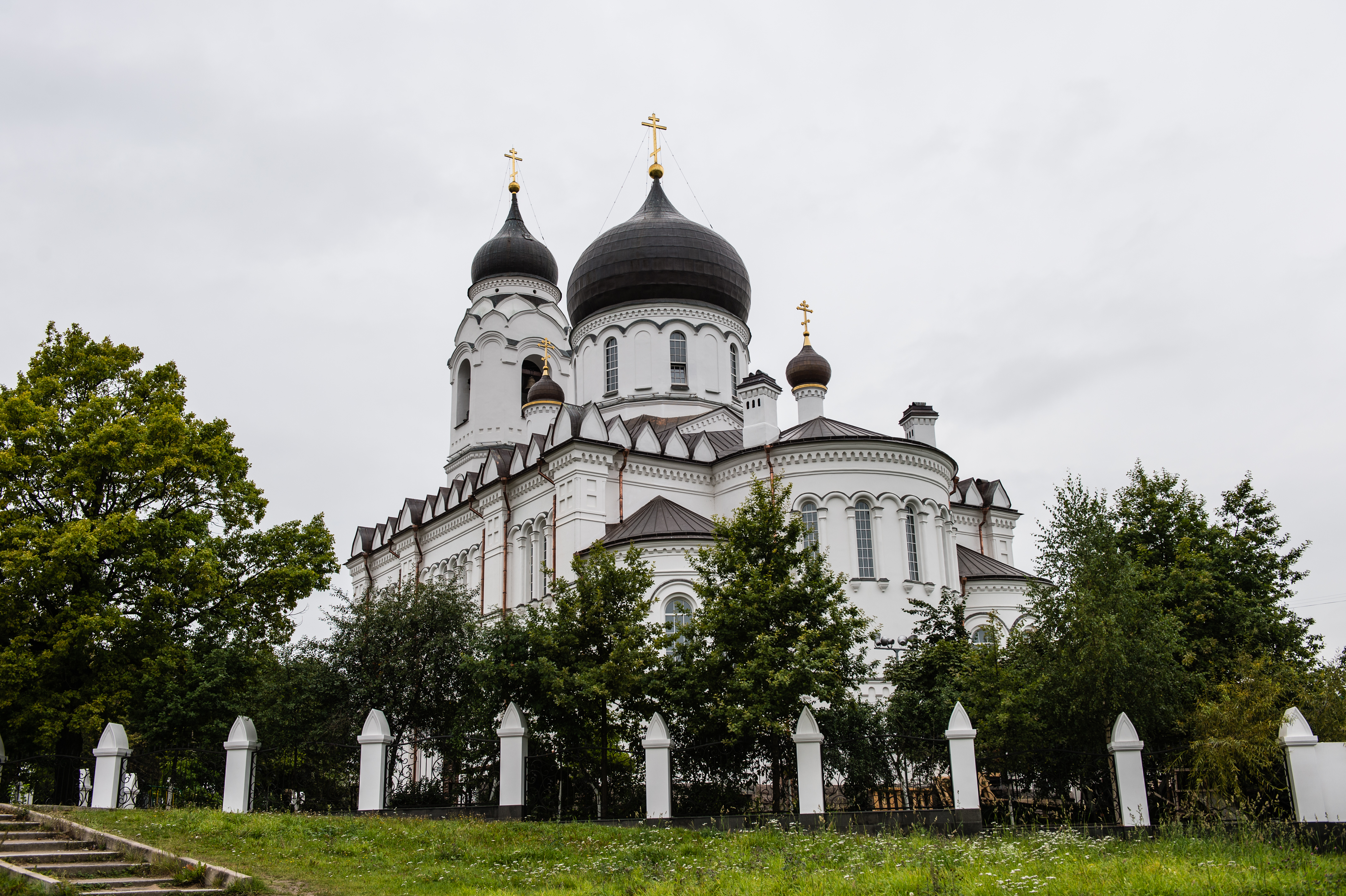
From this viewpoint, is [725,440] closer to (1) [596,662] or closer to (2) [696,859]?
(1) [596,662]

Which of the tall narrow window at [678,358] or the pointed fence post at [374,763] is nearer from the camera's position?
the pointed fence post at [374,763]

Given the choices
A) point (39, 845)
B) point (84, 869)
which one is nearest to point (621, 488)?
point (39, 845)

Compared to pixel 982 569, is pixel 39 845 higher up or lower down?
lower down

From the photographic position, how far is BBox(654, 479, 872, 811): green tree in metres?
15.6

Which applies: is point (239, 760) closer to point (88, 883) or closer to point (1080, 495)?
point (88, 883)

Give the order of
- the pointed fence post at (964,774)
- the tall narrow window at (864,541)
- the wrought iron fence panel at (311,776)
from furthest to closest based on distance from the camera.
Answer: the tall narrow window at (864,541) → the wrought iron fence panel at (311,776) → the pointed fence post at (964,774)

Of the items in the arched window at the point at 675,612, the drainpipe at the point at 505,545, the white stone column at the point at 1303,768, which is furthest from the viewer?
the drainpipe at the point at 505,545

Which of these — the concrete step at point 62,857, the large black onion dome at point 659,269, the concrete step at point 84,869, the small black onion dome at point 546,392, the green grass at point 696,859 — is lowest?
the green grass at point 696,859

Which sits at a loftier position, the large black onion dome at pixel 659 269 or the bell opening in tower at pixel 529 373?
the large black onion dome at pixel 659 269

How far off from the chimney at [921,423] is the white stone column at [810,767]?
16.4m

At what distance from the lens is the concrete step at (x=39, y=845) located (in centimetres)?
1118

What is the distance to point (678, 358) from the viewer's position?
3244 cm

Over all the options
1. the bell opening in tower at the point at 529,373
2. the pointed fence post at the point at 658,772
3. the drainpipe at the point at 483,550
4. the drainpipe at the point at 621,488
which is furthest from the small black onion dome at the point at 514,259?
the pointed fence post at the point at 658,772

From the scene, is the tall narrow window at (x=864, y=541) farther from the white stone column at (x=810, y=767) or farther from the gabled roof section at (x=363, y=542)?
the gabled roof section at (x=363, y=542)
